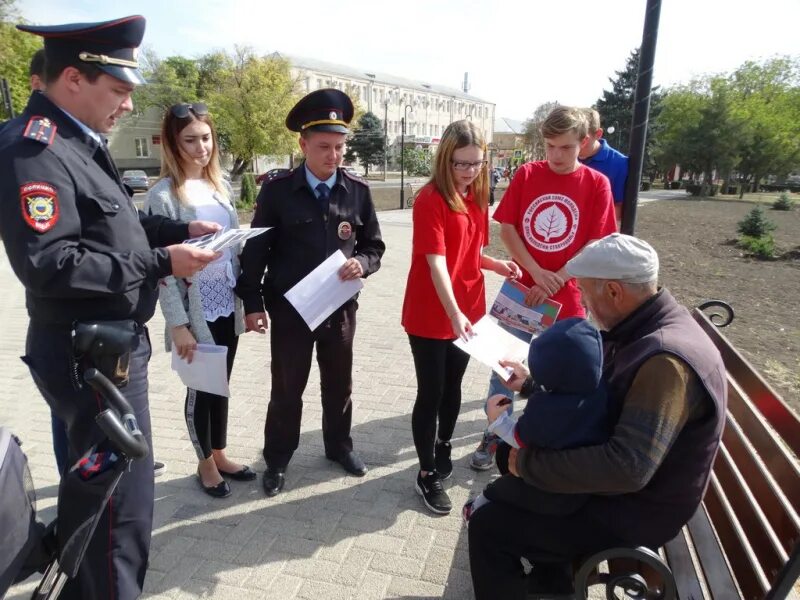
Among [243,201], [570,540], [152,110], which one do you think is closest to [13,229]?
[570,540]

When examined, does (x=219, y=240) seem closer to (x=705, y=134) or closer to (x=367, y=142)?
(x=705, y=134)

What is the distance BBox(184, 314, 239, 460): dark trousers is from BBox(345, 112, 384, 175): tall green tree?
53.4 meters

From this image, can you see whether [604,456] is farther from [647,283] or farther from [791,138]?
[791,138]

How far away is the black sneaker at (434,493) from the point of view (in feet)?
9.81

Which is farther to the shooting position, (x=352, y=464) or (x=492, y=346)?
(x=352, y=464)

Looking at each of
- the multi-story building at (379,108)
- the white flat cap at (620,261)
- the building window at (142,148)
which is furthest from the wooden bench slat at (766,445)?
the building window at (142,148)

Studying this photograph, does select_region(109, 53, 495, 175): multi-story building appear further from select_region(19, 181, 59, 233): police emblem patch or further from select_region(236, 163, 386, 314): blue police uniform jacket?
select_region(19, 181, 59, 233): police emblem patch

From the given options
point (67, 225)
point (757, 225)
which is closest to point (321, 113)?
point (67, 225)

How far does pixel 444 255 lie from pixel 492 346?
1.74 feet

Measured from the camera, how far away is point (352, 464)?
11.1ft

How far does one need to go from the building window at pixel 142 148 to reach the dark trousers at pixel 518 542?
2289 inches

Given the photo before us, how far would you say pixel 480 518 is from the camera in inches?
80.3

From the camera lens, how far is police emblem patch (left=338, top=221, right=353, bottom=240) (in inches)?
120

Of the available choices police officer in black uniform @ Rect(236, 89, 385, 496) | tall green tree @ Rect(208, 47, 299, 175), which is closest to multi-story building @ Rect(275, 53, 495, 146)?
tall green tree @ Rect(208, 47, 299, 175)
